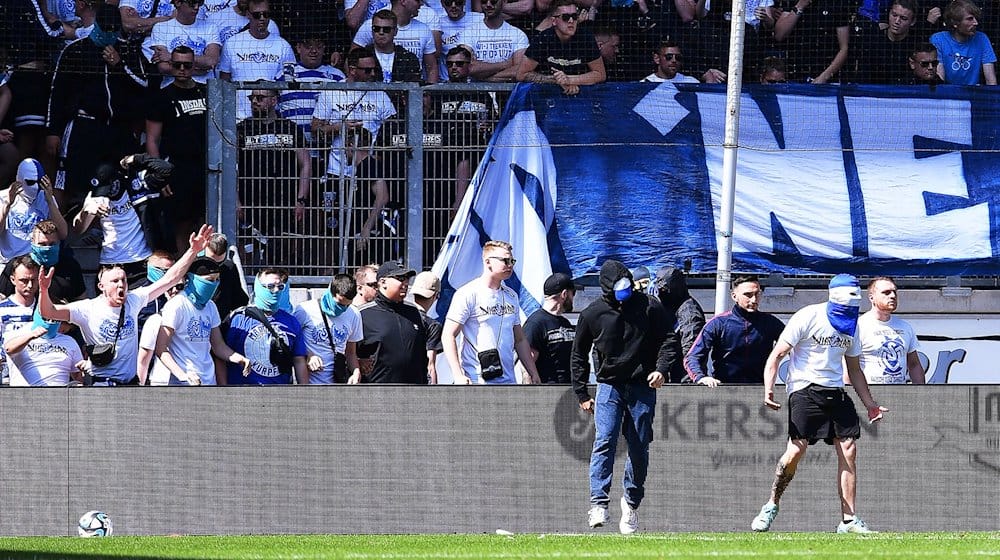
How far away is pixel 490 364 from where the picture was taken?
1106 cm

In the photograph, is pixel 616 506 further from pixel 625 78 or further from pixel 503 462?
pixel 625 78

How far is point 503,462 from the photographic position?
1026 cm

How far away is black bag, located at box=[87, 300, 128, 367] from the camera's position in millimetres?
10617

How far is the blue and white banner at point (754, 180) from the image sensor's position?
47.2 ft

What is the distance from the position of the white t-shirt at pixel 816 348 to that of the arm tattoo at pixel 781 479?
51 centimetres

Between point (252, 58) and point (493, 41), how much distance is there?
231 centimetres

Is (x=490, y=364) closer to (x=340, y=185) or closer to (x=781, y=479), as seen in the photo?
(x=781, y=479)

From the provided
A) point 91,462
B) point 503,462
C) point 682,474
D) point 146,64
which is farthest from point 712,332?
point 146,64

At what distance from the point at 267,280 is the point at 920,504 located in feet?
16.4

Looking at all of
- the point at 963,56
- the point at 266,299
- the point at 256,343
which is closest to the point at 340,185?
the point at 266,299

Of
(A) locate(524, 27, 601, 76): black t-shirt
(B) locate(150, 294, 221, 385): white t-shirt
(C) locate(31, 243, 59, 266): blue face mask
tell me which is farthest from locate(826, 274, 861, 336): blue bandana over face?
(C) locate(31, 243, 59, 266): blue face mask

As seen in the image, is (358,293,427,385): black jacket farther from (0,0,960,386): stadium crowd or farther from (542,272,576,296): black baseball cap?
(542,272,576,296): black baseball cap

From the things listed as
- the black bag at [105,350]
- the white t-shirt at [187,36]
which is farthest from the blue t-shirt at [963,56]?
the black bag at [105,350]

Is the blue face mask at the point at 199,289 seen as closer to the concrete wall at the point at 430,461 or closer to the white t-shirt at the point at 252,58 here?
the concrete wall at the point at 430,461
